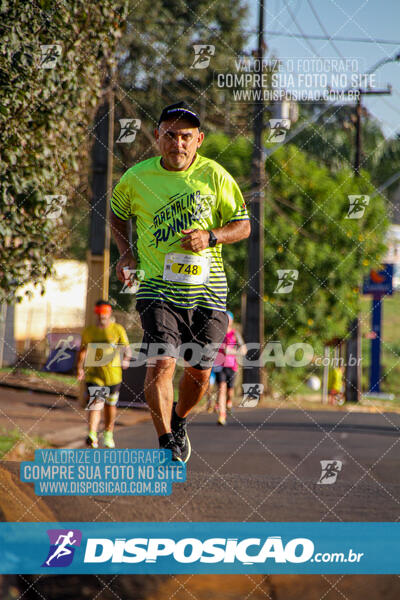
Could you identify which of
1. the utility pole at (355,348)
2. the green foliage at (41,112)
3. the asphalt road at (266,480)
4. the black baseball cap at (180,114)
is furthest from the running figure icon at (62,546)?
the utility pole at (355,348)

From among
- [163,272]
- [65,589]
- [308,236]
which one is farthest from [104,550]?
[308,236]

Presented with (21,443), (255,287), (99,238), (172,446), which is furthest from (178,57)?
(172,446)

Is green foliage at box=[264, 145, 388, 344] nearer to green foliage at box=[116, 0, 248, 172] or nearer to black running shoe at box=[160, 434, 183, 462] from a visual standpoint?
green foliage at box=[116, 0, 248, 172]

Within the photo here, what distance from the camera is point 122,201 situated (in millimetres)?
4500

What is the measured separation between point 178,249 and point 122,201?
1.60 ft

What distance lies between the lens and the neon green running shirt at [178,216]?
4.30m

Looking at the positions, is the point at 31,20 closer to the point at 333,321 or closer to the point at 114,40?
the point at 114,40

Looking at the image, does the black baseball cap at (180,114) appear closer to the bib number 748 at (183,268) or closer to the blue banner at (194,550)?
the bib number 748 at (183,268)

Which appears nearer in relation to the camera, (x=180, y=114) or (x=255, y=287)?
(x=180, y=114)

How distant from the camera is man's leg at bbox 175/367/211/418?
4.45 meters

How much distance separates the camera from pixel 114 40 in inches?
346

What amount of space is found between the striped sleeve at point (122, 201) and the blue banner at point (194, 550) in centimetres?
185

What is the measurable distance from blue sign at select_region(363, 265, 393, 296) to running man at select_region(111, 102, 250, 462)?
20.0 metres

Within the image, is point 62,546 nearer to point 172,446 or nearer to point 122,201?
point 172,446
